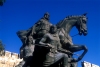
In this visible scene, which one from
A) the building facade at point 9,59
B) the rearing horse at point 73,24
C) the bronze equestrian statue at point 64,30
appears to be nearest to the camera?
the bronze equestrian statue at point 64,30

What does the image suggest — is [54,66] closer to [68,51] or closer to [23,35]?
[68,51]

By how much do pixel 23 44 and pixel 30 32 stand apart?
0.46 meters

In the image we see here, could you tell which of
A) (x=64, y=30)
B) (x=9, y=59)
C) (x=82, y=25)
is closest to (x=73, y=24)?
(x=82, y=25)

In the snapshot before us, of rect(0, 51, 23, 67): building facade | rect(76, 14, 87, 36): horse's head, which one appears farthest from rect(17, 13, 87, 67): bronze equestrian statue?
rect(0, 51, 23, 67): building facade

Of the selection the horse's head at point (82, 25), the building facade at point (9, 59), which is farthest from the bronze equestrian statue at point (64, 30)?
the building facade at point (9, 59)

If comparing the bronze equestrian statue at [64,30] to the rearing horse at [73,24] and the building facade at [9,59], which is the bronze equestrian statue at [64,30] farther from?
the building facade at [9,59]

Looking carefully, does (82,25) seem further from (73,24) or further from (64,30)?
(64,30)

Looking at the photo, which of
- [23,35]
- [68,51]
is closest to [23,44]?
[23,35]

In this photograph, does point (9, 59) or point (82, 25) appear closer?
point (82, 25)

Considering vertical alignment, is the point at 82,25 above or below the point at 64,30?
above

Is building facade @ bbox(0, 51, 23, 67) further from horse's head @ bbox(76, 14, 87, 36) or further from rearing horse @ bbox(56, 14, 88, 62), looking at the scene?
horse's head @ bbox(76, 14, 87, 36)

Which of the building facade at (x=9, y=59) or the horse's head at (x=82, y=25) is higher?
the building facade at (x=9, y=59)

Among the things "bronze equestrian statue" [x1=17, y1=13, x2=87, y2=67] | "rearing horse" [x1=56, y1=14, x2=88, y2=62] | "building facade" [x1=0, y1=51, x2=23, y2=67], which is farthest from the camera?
"building facade" [x1=0, y1=51, x2=23, y2=67]

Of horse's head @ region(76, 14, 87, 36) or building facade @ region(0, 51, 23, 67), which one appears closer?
horse's head @ region(76, 14, 87, 36)
